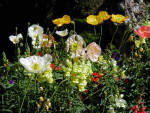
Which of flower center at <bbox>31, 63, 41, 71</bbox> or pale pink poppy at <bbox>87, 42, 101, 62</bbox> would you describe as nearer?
flower center at <bbox>31, 63, 41, 71</bbox>

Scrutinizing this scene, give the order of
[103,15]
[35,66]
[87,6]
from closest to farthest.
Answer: [35,66] < [103,15] < [87,6]

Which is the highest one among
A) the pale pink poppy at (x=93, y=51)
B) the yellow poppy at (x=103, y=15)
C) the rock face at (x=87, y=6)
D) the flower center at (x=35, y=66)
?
the rock face at (x=87, y=6)

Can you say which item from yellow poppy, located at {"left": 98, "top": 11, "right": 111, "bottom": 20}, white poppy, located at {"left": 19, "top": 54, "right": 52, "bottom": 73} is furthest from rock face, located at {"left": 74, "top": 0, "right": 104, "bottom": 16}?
white poppy, located at {"left": 19, "top": 54, "right": 52, "bottom": 73}

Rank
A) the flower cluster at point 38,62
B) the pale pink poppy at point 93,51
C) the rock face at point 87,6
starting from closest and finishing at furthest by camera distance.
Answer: the flower cluster at point 38,62 < the pale pink poppy at point 93,51 < the rock face at point 87,6

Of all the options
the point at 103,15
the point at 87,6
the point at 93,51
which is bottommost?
the point at 93,51

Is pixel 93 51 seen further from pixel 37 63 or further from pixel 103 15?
pixel 37 63

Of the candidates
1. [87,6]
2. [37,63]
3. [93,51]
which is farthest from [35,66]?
[87,6]

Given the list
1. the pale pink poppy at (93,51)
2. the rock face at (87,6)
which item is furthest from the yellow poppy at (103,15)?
the rock face at (87,6)

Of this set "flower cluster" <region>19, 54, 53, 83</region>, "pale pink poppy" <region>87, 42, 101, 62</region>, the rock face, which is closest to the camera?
"flower cluster" <region>19, 54, 53, 83</region>

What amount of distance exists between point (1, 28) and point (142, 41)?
3.76m

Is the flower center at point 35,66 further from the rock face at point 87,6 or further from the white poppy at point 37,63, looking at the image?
the rock face at point 87,6

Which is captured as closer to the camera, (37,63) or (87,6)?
(37,63)

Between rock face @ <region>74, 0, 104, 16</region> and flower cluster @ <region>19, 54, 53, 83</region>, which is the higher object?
rock face @ <region>74, 0, 104, 16</region>

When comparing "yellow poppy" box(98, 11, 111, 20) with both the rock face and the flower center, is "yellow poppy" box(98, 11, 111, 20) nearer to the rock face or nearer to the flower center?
the flower center
